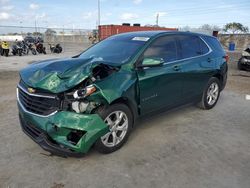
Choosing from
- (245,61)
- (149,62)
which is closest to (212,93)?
(149,62)

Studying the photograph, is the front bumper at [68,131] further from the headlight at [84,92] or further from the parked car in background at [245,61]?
the parked car in background at [245,61]

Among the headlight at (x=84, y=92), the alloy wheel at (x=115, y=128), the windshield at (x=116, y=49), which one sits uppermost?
the windshield at (x=116, y=49)

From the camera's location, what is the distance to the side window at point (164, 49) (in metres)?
4.18

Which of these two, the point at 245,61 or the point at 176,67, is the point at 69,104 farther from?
the point at 245,61

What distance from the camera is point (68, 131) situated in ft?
10.3

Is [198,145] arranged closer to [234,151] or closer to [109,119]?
[234,151]

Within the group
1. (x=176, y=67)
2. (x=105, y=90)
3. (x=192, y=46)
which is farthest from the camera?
(x=192, y=46)

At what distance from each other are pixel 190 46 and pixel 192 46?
0.25 feet

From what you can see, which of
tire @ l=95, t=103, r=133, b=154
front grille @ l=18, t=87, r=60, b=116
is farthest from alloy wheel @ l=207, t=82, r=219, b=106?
front grille @ l=18, t=87, r=60, b=116

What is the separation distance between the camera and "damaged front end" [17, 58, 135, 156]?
3.14 m

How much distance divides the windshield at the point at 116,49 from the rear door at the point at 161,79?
0.80ft

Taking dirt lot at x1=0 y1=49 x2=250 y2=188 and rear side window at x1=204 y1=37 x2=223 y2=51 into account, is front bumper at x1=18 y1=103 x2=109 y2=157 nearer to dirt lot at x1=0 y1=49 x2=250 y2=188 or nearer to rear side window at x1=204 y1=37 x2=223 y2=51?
dirt lot at x1=0 y1=49 x2=250 y2=188

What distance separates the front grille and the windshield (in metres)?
1.16

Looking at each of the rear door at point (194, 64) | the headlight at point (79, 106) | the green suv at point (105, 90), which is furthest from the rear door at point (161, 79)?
the headlight at point (79, 106)
